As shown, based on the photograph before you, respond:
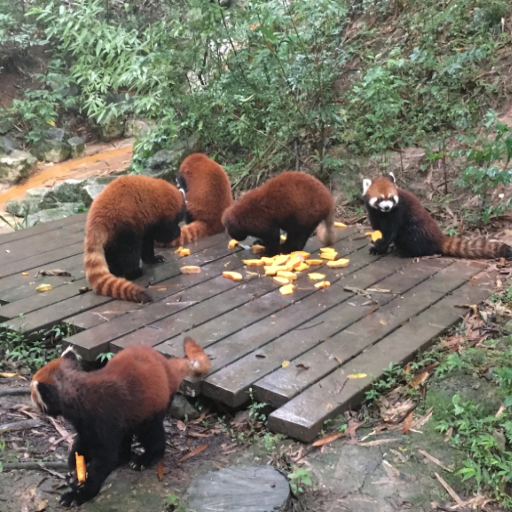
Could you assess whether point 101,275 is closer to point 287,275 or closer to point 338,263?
point 287,275

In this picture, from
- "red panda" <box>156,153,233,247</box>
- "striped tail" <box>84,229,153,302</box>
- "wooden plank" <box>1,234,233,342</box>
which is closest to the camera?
"wooden plank" <box>1,234,233,342</box>

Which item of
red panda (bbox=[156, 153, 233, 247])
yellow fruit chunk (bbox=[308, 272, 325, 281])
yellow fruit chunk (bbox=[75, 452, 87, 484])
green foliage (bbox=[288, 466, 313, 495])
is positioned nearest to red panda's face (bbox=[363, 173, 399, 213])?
yellow fruit chunk (bbox=[308, 272, 325, 281])

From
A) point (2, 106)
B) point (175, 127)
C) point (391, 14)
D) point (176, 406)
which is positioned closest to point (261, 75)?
point (175, 127)

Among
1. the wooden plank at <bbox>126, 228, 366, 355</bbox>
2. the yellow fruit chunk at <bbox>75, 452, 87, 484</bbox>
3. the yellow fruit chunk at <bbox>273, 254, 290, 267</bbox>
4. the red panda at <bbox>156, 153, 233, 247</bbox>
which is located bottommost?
the yellow fruit chunk at <bbox>75, 452, 87, 484</bbox>

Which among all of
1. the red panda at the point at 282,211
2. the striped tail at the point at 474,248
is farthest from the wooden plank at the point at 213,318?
the striped tail at the point at 474,248

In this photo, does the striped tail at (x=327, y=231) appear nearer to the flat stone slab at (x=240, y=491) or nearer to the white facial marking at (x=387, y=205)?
the white facial marking at (x=387, y=205)

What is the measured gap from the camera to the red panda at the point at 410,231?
17.1 ft

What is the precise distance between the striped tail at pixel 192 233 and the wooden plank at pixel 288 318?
1610mm

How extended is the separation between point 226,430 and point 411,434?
104 cm

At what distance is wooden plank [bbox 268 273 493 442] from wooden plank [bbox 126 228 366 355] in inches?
34.7

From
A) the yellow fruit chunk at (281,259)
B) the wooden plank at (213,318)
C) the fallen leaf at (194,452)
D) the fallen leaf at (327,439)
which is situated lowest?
the fallen leaf at (194,452)

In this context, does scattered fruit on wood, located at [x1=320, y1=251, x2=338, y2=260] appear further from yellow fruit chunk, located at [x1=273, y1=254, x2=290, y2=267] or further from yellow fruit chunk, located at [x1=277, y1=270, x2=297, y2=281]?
yellow fruit chunk, located at [x1=277, y1=270, x2=297, y2=281]

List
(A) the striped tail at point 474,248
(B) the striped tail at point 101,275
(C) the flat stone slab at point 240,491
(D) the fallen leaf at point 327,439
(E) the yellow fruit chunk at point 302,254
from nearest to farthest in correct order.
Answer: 1. (C) the flat stone slab at point 240,491
2. (D) the fallen leaf at point 327,439
3. (B) the striped tail at point 101,275
4. (A) the striped tail at point 474,248
5. (E) the yellow fruit chunk at point 302,254

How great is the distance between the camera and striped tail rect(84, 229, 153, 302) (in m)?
4.56
